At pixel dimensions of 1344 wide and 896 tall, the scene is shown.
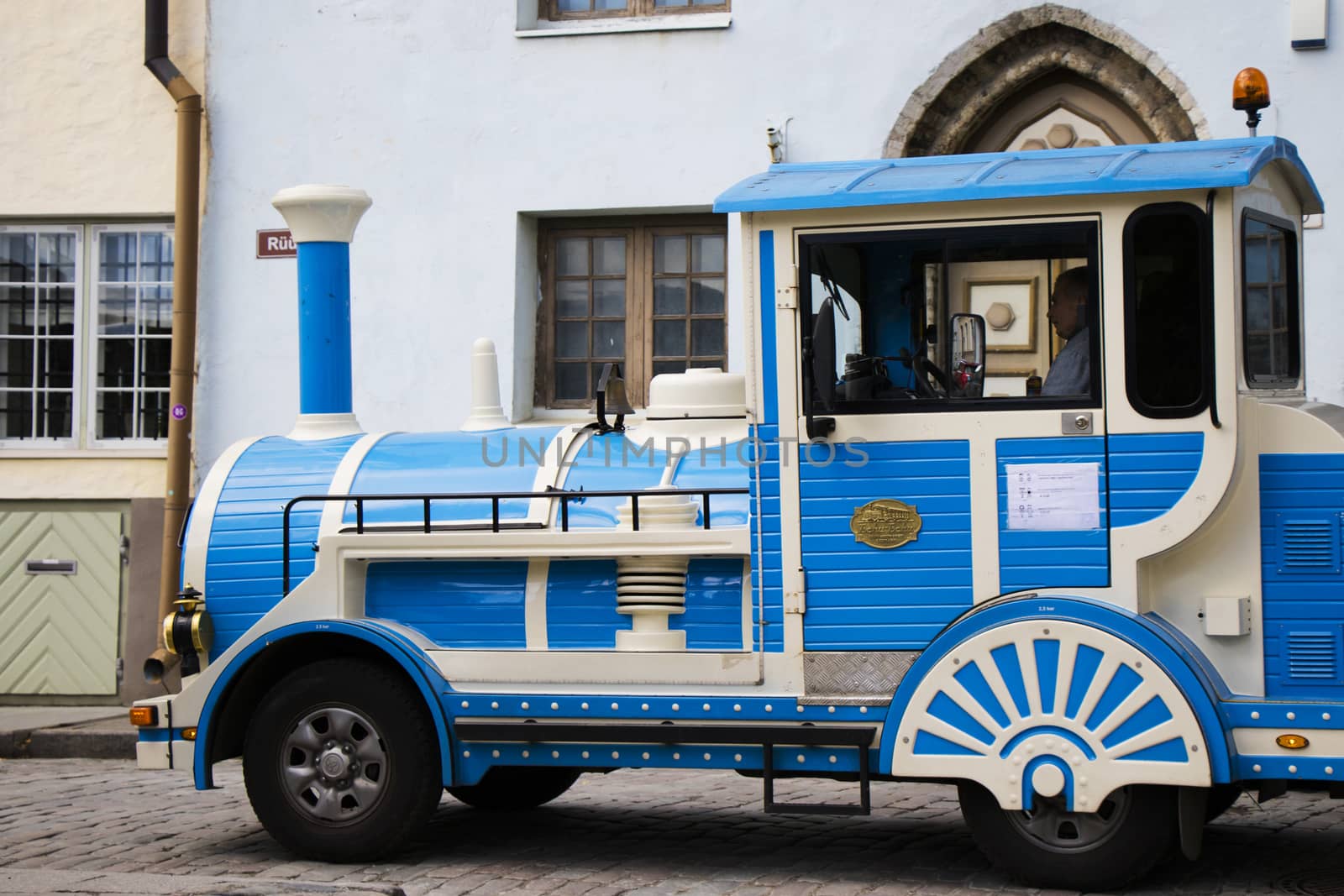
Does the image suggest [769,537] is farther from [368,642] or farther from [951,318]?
[368,642]

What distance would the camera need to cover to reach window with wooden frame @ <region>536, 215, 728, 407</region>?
11922 millimetres

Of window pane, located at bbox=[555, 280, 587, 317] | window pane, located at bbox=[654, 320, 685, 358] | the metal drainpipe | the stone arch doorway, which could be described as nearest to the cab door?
the stone arch doorway

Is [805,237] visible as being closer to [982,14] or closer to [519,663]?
[519,663]

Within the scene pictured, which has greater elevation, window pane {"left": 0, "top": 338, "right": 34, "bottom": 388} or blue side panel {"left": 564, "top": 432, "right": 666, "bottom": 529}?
window pane {"left": 0, "top": 338, "right": 34, "bottom": 388}

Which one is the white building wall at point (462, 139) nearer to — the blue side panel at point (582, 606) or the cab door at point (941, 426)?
the blue side panel at point (582, 606)

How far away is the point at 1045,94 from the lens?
445 inches

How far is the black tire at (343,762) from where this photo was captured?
6395mm

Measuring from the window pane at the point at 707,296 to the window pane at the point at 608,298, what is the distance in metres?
0.51

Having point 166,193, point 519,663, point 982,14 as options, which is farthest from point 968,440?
point 166,193

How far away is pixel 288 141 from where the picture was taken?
1217cm

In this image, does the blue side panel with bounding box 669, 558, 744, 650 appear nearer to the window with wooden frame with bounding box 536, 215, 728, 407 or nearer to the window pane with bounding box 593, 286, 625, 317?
the window with wooden frame with bounding box 536, 215, 728, 407

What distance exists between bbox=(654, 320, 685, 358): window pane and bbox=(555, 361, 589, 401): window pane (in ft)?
1.73

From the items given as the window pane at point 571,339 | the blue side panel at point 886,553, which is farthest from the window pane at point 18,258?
the blue side panel at point 886,553

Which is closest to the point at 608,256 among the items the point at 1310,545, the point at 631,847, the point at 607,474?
the point at 607,474
